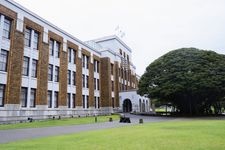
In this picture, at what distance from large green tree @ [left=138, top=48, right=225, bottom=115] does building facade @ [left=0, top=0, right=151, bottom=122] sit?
8.79m

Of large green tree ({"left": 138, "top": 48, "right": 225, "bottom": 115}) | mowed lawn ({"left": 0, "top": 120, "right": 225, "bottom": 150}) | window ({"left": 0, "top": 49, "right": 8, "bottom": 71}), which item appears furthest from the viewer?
large green tree ({"left": 138, "top": 48, "right": 225, "bottom": 115})

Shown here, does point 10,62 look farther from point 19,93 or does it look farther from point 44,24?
point 44,24

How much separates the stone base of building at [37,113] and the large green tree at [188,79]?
452 inches

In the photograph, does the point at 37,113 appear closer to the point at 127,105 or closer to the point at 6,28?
the point at 6,28

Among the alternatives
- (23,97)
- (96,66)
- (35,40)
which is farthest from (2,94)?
(96,66)

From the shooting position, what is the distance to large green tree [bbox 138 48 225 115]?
111ft

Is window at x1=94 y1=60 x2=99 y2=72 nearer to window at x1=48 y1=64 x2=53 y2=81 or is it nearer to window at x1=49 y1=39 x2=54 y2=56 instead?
window at x1=49 y1=39 x2=54 y2=56

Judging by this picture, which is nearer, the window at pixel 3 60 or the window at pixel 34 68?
the window at pixel 3 60

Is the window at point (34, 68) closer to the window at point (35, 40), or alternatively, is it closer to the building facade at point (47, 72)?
the building facade at point (47, 72)

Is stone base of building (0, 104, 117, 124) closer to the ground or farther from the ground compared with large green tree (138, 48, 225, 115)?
closer to the ground

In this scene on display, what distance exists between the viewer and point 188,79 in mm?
34125

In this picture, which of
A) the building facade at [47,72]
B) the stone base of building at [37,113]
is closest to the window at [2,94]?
the building facade at [47,72]

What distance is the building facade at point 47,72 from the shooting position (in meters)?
24.7

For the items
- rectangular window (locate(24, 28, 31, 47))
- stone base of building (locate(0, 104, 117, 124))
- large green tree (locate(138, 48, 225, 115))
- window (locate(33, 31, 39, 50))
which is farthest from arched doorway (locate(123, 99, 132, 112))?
rectangular window (locate(24, 28, 31, 47))
